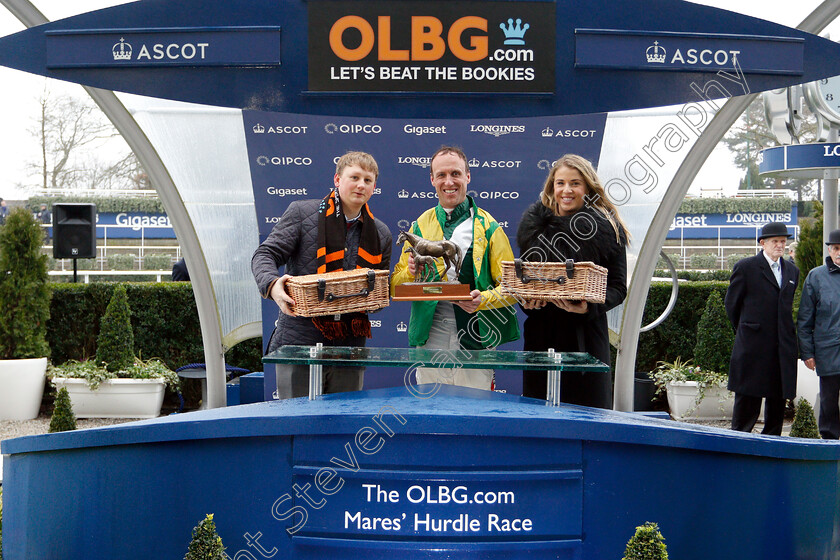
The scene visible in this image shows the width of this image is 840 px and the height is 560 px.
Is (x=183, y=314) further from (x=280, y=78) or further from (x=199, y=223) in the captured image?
(x=280, y=78)

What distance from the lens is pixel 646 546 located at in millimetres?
2334

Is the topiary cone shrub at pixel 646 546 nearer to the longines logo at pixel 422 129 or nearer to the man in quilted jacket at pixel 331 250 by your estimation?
the man in quilted jacket at pixel 331 250

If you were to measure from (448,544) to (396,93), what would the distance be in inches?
69.1

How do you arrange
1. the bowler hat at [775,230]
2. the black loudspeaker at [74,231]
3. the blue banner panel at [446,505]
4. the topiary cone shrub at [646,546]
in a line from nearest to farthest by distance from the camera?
the topiary cone shrub at [646,546]
the blue banner panel at [446,505]
the bowler hat at [775,230]
the black loudspeaker at [74,231]

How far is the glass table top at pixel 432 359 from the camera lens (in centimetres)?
278

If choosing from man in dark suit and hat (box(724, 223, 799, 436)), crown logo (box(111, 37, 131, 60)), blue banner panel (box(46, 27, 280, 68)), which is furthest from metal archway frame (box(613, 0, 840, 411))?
crown logo (box(111, 37, 131, 60))

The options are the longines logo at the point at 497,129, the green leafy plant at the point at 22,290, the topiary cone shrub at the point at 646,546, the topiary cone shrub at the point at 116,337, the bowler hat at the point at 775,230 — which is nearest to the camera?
the topiary cone shrub at the point at 646,546

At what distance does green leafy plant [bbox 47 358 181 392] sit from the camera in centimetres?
812

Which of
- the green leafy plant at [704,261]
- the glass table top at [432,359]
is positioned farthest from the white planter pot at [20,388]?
the green leafy plant at [704,261]

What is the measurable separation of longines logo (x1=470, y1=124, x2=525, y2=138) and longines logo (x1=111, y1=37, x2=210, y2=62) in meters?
3.04

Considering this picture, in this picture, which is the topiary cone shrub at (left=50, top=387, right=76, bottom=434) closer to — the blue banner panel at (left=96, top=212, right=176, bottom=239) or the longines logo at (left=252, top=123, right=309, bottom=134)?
the longines logo at (left=252, top=123, right=309, bottom=134)

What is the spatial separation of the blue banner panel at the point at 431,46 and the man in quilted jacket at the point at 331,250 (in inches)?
26.4

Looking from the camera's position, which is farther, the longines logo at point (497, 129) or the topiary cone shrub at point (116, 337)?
the topiary cone shrub at point (116, 337)

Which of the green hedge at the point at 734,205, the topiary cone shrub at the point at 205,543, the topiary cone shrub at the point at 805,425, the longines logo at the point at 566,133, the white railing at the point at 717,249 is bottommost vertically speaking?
the topiary cone shrub at the point at 805,425
